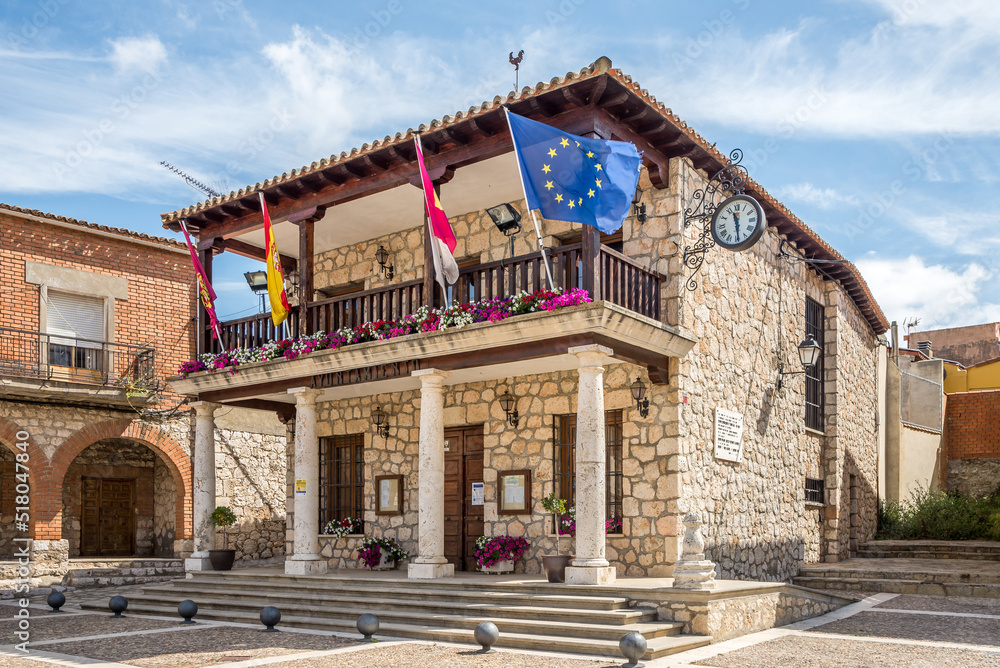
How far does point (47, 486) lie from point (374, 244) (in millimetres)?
7990

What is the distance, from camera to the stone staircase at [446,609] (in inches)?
345

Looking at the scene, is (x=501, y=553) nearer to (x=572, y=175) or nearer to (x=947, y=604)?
(x=572, y=175)

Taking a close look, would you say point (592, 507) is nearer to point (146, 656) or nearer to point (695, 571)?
point (695, 571)

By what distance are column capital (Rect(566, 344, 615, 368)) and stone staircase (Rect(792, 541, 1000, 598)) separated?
21.0 feet

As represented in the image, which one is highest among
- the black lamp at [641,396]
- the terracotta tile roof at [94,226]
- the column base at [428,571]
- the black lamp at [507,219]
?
the terracotta tile roof at [94,226]

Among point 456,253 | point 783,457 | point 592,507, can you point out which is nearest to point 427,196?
point 456,253

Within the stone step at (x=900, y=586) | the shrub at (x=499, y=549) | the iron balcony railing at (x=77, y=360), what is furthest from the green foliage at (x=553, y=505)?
the iron balcony railing at (x=77, y=360)

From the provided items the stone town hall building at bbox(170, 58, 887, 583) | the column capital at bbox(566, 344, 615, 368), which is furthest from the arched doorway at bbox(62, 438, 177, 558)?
the column capital at bbox(566, 344, 615, 368)

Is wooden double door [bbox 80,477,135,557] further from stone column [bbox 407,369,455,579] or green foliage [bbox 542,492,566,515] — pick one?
green foliage [bbox 542,492,566,515]

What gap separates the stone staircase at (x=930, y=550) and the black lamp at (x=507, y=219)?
9663 mm

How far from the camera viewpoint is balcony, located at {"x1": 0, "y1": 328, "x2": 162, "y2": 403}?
55.6 feet

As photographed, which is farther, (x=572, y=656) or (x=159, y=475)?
(x=159, y=475)

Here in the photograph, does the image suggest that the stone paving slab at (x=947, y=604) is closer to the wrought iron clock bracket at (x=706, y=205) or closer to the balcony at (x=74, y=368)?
the wrought iron clock bracket at (x=706, y=205)

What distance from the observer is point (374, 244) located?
15.6 meters
